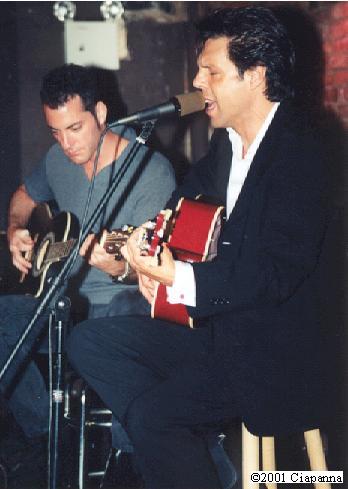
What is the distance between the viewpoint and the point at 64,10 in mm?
3994

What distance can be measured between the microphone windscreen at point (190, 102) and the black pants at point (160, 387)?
0.70m

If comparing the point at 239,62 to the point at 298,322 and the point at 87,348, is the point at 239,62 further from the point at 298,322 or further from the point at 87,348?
the point at 87,348

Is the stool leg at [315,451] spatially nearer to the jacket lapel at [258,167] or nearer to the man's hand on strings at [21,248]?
the jacket lapel at [258,167]

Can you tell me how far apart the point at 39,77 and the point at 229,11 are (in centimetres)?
254

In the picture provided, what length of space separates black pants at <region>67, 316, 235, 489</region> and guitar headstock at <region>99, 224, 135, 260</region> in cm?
26

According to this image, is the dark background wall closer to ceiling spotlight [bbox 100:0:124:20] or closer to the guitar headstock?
ceiling spotlight [bbox 100:0:124:20]

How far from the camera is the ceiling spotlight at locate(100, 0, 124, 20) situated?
400 centimetres

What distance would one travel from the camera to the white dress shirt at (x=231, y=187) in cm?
164

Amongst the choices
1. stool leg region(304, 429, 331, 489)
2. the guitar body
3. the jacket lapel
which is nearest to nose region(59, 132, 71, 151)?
the guitar body

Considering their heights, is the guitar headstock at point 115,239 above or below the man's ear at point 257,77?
below

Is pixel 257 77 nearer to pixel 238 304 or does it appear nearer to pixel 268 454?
pixel 238 304

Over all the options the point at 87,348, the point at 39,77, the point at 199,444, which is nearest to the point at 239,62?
the point at 87,348

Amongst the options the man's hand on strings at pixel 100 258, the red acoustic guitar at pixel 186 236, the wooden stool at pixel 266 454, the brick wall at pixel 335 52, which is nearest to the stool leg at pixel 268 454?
the wooden stool at pixel 266 454

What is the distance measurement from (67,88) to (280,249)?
1.42 m
